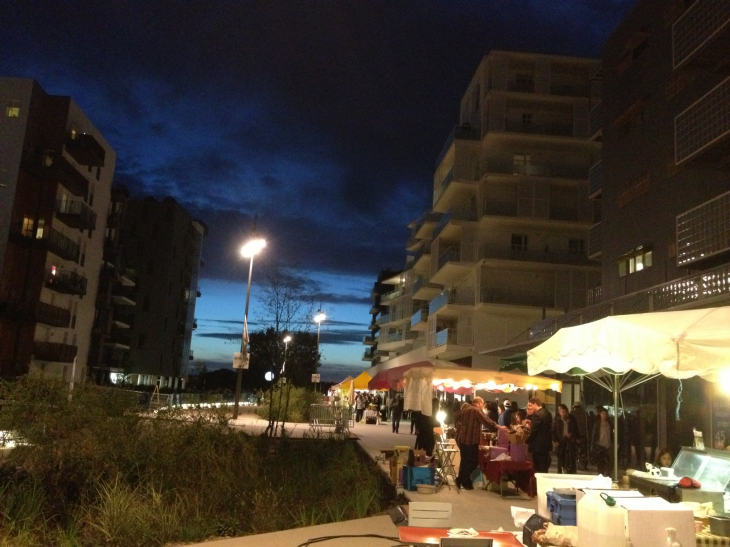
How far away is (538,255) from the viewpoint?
131ft

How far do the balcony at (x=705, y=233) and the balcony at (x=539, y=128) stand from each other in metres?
25.4

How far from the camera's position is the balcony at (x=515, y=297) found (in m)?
39.4

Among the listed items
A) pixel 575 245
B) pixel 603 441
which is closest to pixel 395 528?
pixel 603 441

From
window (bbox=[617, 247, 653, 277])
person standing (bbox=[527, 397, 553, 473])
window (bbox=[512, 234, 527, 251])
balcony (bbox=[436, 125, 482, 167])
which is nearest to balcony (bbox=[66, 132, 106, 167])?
balcony (bbox=[436, 125, 482, 167])

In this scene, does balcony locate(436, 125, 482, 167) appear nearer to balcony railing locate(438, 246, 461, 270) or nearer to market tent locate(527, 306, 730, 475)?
balcony railing locate(438, 246, 461, 270)

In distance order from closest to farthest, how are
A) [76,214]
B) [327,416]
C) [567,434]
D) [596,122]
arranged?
1. [567,434]
2. [596,122]
3. [327,416]
4. [76,214]

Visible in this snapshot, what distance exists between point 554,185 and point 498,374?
2658 cm

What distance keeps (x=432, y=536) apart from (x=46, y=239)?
4399cm

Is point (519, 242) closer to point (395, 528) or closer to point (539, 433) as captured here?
point (539, 433)

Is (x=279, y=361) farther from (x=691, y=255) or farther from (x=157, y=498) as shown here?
(x=157, y=498)

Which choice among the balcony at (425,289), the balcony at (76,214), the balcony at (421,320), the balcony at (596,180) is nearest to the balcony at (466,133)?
the balcony at (425,289)

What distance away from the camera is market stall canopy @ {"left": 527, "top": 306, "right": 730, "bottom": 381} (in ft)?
23.8

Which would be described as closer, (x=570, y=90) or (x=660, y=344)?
(x=660, y=344)

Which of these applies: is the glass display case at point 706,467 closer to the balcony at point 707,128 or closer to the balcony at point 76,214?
the balcony at point 707,128
